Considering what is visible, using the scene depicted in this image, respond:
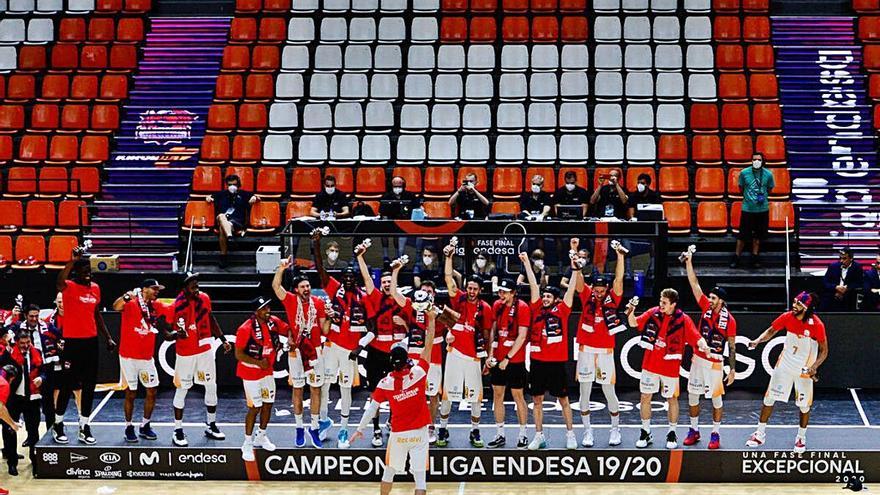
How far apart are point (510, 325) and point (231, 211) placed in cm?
686

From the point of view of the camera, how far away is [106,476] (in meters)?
14.7

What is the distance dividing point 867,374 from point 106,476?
33.6ft

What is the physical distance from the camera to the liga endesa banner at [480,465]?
47.2ft

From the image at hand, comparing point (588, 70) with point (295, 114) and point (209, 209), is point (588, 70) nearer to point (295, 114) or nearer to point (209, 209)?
point (295, 114)

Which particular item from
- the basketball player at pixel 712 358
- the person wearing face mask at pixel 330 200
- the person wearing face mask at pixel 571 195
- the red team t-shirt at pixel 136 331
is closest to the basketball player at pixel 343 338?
the red team t-shirt at pixel 136 331

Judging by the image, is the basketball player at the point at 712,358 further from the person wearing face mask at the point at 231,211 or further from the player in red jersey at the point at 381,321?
the person wearing face mask at the point at 231,211

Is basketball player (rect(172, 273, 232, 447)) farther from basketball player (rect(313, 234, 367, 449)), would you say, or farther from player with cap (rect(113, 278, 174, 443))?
basketball player (rect(313, 234, 367, 449))

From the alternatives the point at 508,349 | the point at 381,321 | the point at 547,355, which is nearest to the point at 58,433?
the point at 381,321

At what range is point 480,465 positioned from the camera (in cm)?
1455

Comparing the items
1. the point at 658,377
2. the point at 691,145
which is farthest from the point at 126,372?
the point at 691,145

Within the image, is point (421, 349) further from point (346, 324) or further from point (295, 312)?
point (295, 312)

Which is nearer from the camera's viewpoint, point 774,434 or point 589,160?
point 774,434

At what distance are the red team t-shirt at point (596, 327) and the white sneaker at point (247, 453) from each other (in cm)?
402

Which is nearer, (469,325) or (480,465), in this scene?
(480,465)
